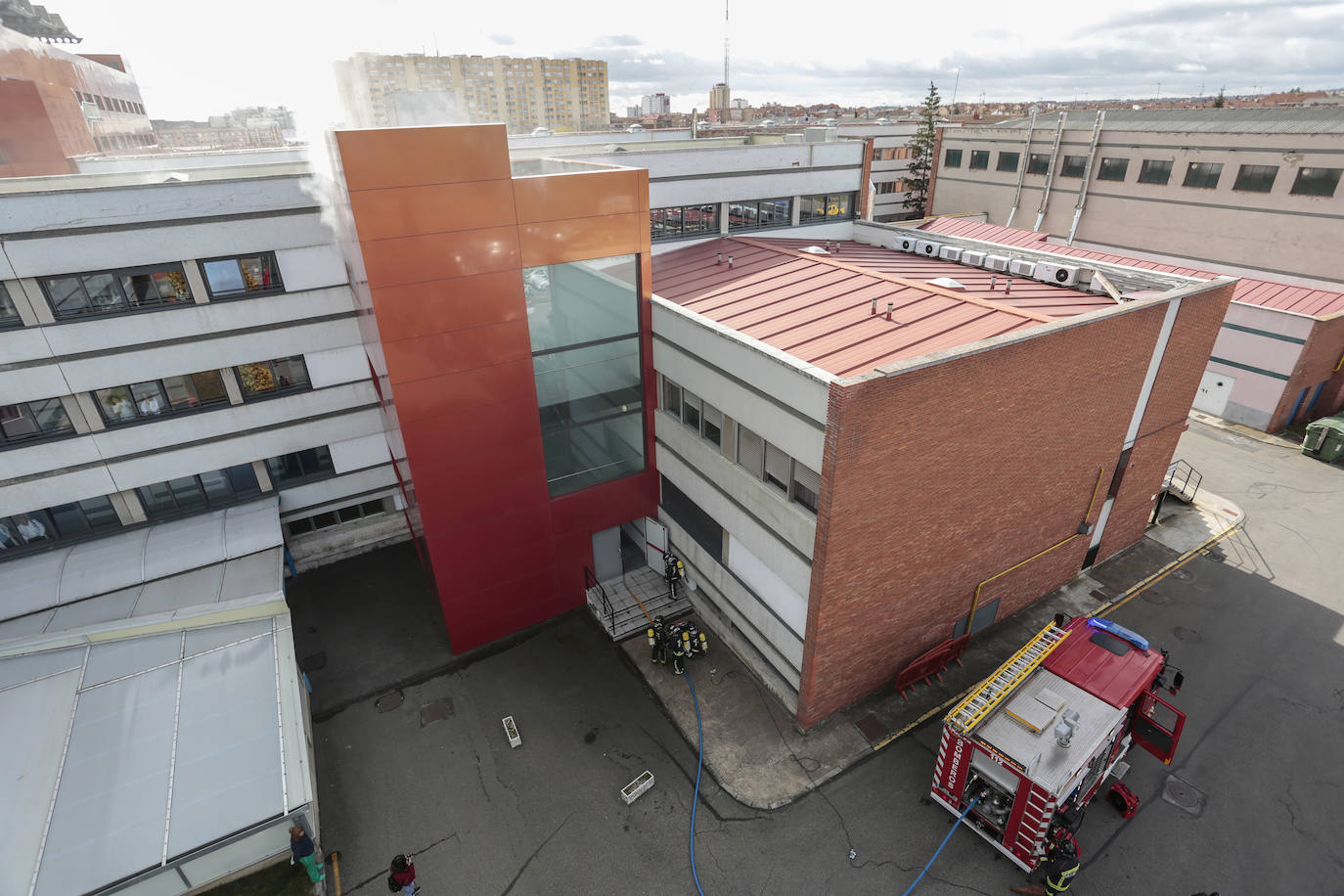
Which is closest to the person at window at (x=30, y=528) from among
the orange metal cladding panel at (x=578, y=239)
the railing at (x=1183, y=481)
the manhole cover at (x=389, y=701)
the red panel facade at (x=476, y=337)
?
the manhole cover at (x=389, y=701)

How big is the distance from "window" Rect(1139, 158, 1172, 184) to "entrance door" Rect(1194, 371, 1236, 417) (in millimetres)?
14114

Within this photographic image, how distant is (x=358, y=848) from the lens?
45.8 ft

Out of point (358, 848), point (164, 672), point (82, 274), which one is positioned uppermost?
point (82, 274)

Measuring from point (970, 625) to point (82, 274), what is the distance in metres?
25.2

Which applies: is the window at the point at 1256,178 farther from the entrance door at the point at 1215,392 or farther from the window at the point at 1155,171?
the entrance door at the point at 1215,392

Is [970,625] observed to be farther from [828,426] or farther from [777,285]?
[777,285]

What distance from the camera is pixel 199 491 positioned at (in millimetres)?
20172

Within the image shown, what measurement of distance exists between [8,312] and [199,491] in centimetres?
648

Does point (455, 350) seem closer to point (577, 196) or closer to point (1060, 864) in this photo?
point (577, 196)

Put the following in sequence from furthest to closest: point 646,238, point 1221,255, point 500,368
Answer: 1. point 1221,255
2. point 646,238
3. point 500,368

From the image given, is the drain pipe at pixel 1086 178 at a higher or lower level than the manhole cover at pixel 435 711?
higher

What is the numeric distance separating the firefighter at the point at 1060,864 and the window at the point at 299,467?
22170 mm

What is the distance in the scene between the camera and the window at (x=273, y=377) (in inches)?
772

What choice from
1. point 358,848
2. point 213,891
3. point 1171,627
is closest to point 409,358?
point 358,848
